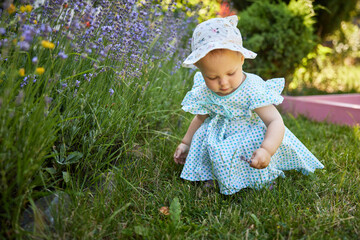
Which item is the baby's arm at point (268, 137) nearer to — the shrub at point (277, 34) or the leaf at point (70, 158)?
the leaf at point (70, 158)

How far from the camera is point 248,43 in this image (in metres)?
4.54

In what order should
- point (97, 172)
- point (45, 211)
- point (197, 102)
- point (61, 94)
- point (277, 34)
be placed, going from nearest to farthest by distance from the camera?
point (45, 211) < point (61, 94) < point (97, 172) < point (197, 102) < point (277, 34)

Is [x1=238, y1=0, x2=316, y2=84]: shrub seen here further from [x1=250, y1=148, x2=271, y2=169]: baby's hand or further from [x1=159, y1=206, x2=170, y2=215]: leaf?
[x1=159, y1=206, x2=170, y2=215]: leaf

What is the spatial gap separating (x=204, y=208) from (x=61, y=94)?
0.91 m

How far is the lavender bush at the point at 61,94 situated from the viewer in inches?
50.1

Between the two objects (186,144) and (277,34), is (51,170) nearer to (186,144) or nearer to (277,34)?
(186,144)

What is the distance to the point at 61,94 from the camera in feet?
5.37

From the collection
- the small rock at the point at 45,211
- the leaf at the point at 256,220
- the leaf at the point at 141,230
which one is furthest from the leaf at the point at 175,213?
the small rock at the point at 45,211

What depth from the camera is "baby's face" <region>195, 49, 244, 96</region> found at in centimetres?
170

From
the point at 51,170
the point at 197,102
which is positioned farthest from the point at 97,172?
the point at 197,102

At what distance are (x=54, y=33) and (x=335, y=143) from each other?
2.29 meters

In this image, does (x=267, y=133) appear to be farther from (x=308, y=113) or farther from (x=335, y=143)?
(x=308, y=113)

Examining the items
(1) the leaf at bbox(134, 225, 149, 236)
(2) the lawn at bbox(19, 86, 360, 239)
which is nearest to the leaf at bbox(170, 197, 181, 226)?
(2) the lawn at bbox(19, 86, 360, 239)

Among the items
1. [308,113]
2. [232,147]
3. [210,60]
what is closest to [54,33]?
[210,60]
